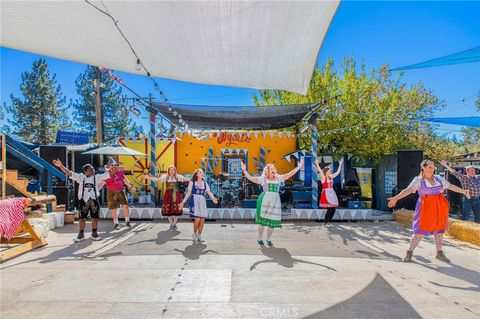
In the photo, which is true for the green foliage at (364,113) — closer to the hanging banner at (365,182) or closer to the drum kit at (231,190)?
the hanging banner at (365,182)

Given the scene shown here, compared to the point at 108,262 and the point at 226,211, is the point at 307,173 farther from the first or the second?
the point at 108,262

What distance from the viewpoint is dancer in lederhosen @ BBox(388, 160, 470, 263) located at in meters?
5.48

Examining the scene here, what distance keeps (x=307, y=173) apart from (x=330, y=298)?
11410 millimetres

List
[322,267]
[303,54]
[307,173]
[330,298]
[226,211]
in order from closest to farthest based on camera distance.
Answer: [330,298] < [322,267] < [303,54] < [226,211] < [307,173]

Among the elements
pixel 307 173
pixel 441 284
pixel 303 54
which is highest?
pixel 303 54

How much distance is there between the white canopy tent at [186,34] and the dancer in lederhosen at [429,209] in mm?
2837

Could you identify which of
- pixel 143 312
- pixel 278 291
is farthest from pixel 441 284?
pixel 143 312

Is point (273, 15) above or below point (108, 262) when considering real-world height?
above

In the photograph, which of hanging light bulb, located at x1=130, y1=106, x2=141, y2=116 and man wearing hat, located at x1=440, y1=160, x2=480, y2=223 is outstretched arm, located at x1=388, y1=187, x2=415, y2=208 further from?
hanging light bulb, located at x1=130, y1=106, x2=141, y2=116

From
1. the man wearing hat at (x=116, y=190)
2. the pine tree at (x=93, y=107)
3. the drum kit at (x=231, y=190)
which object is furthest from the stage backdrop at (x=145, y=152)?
the pine tree at (x=93, y=107)

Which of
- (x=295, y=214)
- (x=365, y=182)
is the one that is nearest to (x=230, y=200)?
(x=295, y=214)

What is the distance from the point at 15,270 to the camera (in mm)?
4883

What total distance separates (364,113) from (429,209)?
875 centimetres

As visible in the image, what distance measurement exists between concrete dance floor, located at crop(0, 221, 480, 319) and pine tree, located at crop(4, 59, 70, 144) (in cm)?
3149
